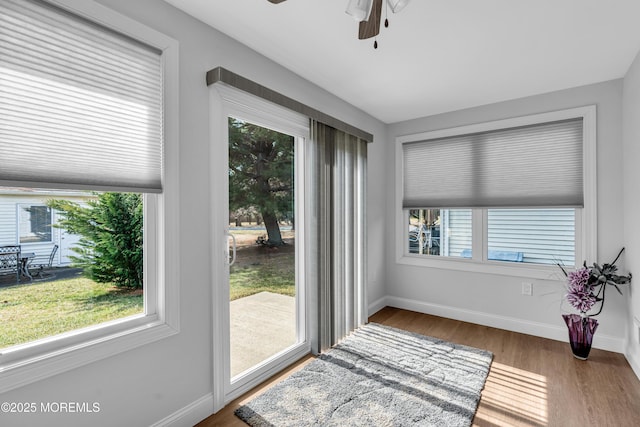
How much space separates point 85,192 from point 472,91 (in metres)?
3.27

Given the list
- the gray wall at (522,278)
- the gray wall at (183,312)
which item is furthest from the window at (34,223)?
the gray wall at (522,278)

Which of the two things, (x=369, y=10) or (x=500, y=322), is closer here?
(x=369, y=10)

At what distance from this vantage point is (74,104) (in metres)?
1.41

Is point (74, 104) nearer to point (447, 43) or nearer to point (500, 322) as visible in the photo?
point (447, 43)

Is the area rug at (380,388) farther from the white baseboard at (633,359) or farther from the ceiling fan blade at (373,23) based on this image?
the ceiling fan blade at (373,23)

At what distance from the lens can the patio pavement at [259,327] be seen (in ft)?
7.47

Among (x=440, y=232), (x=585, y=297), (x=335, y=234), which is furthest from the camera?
(x=440, y=232)

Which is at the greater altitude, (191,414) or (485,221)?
(485,221)

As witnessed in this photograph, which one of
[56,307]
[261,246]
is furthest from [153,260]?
[261,246]

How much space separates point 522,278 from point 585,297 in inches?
24.4

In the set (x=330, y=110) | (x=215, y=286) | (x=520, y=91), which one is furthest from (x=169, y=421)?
(x=520, y=91)

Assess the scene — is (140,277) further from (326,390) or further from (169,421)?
(326,390)

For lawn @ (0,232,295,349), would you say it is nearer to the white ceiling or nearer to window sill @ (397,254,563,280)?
the white ceiling

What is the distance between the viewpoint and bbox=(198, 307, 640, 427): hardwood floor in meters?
1.94
